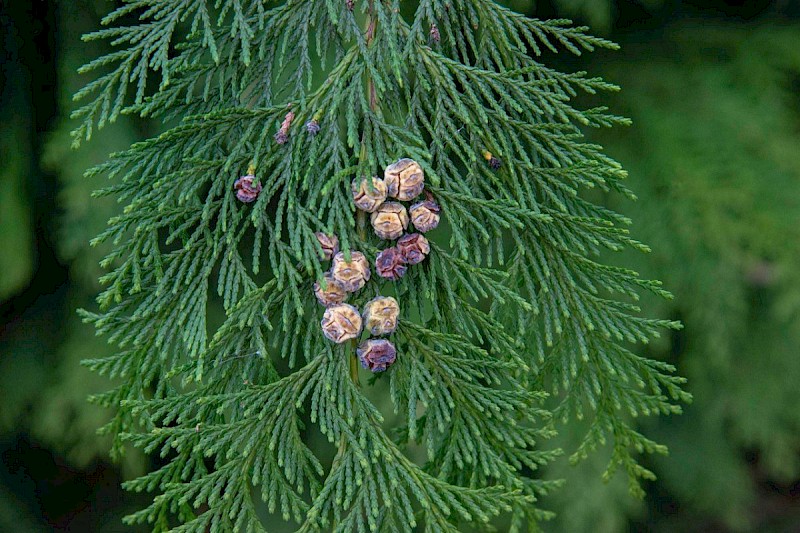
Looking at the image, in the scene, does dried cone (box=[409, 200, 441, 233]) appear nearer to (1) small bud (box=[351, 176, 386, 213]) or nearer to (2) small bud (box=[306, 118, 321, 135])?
(1) small bud (box=[351, 176, 386, 213])

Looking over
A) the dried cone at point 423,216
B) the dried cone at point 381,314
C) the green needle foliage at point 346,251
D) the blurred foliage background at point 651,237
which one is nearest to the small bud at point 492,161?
the green needle foliage at point 346,251

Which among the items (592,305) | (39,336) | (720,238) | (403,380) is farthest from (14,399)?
(720,238)

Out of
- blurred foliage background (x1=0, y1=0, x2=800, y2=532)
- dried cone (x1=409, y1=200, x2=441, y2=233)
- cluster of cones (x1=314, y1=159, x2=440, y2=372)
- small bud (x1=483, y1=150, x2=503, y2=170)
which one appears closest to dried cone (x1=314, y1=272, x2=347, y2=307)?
cluster of cones (x1=314, y1=159, x2=440, y2=372)

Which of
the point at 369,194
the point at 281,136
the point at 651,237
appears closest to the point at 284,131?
the point at 281,136

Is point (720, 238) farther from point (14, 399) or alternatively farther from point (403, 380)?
point (14, 399)

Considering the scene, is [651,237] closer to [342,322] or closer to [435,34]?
[435,34]

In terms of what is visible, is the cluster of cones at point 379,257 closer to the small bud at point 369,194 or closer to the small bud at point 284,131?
the small bud at point 369,194
